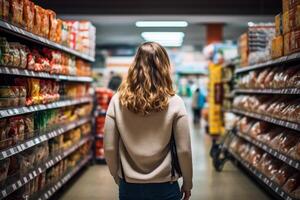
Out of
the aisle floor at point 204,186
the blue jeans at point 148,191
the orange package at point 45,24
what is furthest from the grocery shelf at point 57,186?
the blue jeans at point 148,191

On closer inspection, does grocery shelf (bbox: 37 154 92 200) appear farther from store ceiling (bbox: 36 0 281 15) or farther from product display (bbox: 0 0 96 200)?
store ceiling (bbox: 36 0 281 15)

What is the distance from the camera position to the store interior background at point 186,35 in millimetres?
6152

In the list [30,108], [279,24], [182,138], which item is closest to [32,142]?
[30,108]

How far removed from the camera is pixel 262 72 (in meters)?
6.55

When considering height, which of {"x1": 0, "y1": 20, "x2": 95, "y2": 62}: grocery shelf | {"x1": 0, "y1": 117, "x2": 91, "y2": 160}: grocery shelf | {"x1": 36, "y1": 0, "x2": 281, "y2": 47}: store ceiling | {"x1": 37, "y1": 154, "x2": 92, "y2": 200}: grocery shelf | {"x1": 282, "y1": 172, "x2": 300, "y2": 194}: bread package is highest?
{"x1": 36, "y1": 0, "x2": 281, "y2": 47}: store ceiling

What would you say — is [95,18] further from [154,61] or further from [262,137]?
[154,61]

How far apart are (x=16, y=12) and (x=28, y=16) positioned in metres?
0.37

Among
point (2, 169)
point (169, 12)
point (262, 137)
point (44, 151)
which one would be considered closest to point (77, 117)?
point (44, 151)

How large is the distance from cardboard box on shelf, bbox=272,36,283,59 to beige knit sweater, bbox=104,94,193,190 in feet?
9.63

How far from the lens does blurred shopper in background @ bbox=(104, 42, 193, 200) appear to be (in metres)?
2.63

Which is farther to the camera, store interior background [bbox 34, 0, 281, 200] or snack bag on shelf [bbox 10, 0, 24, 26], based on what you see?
store interior background [bbox 34, 0, 281, 200]

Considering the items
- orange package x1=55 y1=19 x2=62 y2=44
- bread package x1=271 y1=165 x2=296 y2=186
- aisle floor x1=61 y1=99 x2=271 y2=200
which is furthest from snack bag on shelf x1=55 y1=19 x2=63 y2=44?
bread package x1=271 y1=165 x2=296 y2=186

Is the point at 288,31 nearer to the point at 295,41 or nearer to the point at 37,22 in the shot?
the point at 295,41

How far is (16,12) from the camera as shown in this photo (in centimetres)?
376
